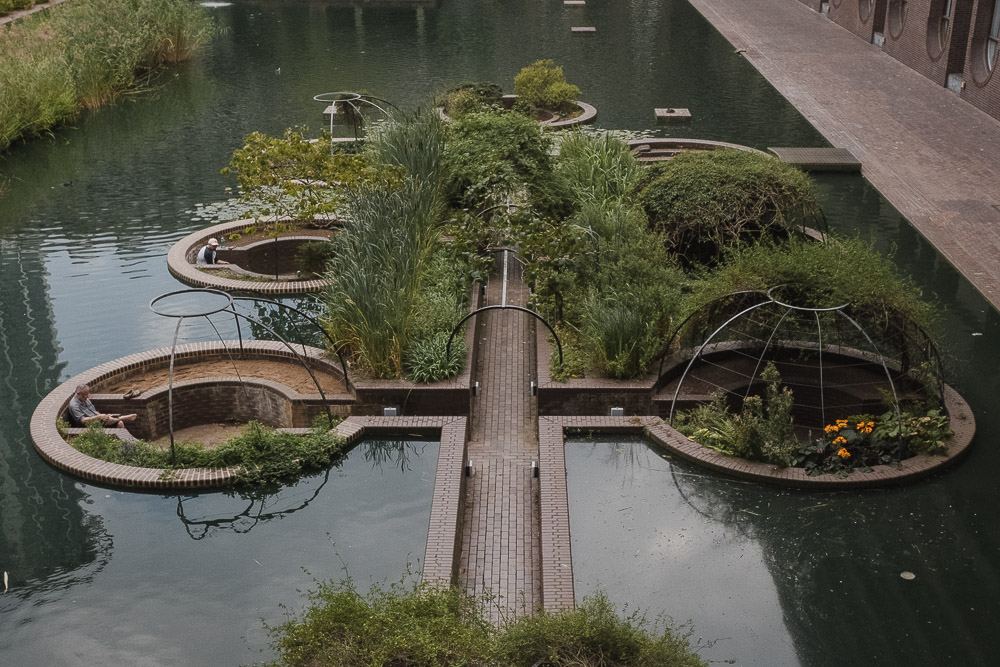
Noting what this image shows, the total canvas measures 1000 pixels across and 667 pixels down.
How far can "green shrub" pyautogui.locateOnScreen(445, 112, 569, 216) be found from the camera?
604 inches

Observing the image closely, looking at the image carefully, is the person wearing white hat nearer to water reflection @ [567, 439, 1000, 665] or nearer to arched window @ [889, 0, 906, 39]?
water reflection @ [567, 439, 1000, 665]

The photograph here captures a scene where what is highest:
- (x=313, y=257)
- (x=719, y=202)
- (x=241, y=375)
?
(x=719, y=202)

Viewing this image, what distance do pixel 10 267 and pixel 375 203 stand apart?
230 inches

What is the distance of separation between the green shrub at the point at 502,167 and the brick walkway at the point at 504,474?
6.16 ft

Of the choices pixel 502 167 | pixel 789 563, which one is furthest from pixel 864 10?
pixel 789 563

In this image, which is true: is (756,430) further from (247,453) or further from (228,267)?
(228,267)

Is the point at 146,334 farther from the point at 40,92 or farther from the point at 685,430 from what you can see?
the point at 40,92

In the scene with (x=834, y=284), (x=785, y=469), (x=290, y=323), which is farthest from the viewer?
(x=290, y=323)

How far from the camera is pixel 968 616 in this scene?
8.18 metres

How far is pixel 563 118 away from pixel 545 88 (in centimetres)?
107

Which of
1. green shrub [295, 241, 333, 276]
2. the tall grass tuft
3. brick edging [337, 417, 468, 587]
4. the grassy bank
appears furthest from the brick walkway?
the grassy bank

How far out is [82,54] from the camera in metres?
26.1

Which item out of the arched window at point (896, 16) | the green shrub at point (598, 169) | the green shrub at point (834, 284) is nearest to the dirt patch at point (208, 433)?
the green shrub at point (834, 284)

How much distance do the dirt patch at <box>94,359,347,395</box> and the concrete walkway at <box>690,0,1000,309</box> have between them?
8.70 metres
